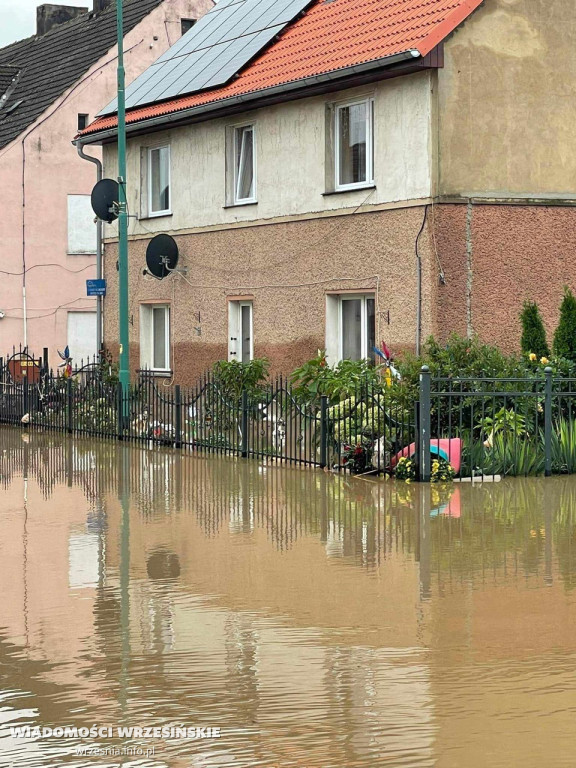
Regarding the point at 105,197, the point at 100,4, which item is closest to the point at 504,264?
the point at 105,197

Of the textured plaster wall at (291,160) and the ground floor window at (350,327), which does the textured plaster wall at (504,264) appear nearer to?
the textured plaster wall at (291,160)

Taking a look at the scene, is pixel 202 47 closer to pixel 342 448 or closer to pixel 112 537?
pixel 342 448

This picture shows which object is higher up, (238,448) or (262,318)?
(262,318)

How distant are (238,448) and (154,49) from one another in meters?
20.3

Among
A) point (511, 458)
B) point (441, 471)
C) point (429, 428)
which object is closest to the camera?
point (429, 428)

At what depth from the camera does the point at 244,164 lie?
2355 cm

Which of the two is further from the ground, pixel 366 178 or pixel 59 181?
pixel 59 181

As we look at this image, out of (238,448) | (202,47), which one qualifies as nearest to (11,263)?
(202,47)

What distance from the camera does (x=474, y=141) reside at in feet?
62.4

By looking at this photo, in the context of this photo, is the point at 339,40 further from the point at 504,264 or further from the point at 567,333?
the point at 567,333

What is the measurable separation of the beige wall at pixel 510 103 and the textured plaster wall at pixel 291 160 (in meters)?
0.43

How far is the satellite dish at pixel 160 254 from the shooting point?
24891mm

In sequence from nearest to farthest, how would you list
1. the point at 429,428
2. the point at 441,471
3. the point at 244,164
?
the point at 429,428 < the point at 441,471 < the point at 244,164

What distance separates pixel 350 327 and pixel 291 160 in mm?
2953
